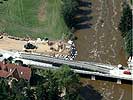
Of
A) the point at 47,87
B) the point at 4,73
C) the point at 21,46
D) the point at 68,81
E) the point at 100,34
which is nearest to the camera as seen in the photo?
the point at 47,87

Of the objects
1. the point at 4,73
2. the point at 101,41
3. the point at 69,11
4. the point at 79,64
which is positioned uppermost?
the point at 69,11

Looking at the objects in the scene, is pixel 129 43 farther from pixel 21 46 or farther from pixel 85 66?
pixel 21 46

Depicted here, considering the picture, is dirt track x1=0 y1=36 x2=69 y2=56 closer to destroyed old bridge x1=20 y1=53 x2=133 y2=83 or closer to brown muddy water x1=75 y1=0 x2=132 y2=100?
destroyed old bridge x1=20 y1=53 x2=133 y2=83

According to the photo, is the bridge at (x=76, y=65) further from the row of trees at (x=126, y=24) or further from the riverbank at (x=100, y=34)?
the row of trees at (x=126, y=24)

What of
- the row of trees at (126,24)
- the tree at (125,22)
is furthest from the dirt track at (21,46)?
the tree at (125,22)

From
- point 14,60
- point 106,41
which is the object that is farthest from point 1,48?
point 106,41

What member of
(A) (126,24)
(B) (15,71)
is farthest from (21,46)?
(A) (126,24)
